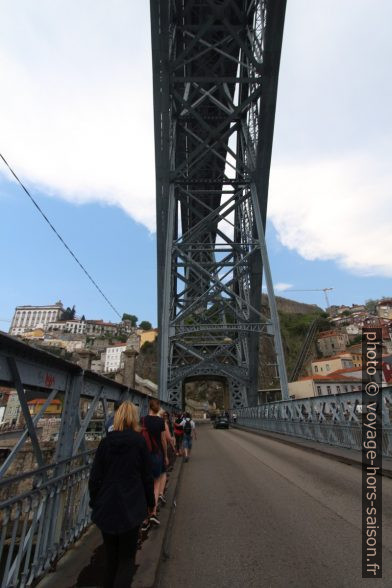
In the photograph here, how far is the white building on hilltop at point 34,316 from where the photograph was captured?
139625 millimetres

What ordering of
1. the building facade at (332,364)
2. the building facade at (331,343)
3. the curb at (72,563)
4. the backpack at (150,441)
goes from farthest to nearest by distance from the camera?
1. the building facade at (331,343)
2. the building facade at (332,364)
3. the backpack at (150,441)
4. the curb at (72,563)

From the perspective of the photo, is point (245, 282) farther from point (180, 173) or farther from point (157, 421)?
point (157, 421)

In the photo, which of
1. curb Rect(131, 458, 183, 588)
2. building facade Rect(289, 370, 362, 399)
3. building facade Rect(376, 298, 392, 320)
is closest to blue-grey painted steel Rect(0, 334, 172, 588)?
curb Rect(131, 458, 183, 588)

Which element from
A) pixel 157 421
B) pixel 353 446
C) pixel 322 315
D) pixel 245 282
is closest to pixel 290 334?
pixel 322 315

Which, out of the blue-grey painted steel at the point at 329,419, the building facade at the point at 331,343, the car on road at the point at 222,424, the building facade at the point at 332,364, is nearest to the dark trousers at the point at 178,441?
the blue-grey painted steel at the point at 329,419

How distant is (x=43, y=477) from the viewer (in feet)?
8.98

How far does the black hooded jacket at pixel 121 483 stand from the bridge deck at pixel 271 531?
100 cm

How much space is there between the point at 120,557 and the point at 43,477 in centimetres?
102

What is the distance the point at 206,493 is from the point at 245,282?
15.5m

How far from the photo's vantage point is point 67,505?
10.3 feet

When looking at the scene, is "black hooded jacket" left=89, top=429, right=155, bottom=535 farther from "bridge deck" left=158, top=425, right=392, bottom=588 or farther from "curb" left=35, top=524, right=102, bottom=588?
"bridge deck" left=158, top=425, right=392, bottom=588

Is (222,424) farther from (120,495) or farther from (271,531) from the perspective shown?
(120,495)

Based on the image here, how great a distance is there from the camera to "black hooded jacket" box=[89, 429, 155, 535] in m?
2.10

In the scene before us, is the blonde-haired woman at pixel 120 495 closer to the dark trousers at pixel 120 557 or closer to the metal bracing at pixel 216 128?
the dark trousers at pixel 120 557
